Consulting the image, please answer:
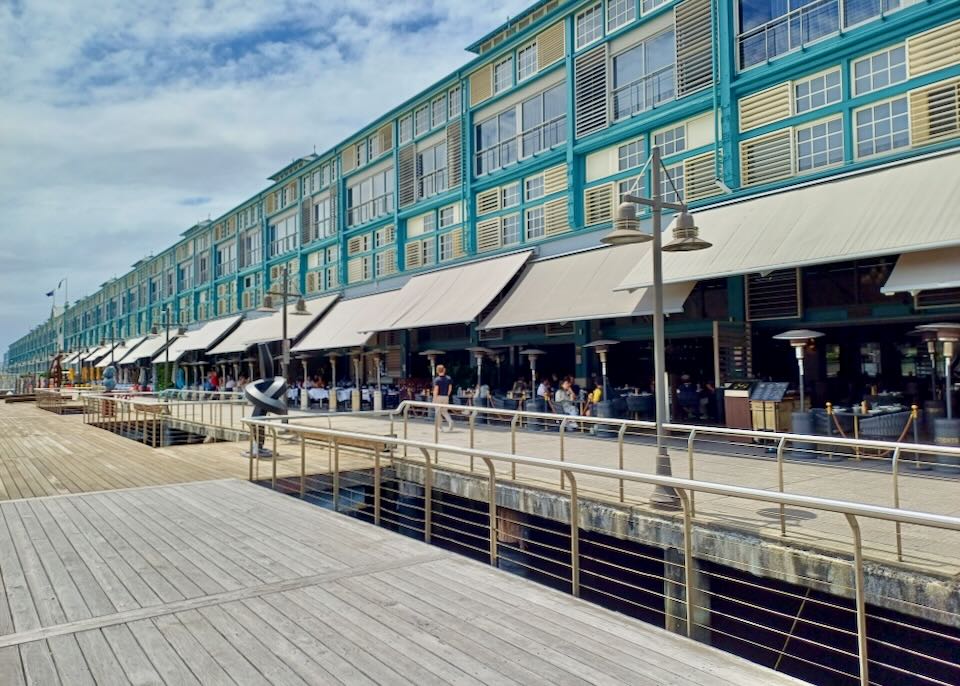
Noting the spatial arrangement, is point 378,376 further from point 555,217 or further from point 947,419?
point 947,419

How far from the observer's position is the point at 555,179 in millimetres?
20312

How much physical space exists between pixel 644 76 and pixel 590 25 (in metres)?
2.84

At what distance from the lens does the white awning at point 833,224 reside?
10781mm

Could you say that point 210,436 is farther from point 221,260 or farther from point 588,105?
point 221,260

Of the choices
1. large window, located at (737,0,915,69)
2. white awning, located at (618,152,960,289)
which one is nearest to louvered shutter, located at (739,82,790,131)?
large window, located at (737,0,915,69)

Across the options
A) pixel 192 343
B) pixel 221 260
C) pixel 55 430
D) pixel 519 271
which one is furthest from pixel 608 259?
pixel 221 260

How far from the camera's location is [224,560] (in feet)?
20.0

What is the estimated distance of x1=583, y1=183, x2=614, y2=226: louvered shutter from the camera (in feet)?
61.0

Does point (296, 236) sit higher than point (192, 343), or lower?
higher

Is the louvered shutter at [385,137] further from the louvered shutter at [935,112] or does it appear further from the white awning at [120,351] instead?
the white awning at [120,351]

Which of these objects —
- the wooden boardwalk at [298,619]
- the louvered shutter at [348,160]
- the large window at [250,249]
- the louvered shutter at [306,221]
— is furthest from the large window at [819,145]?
the large window at [250,249]

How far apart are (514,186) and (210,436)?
11659 millimetres

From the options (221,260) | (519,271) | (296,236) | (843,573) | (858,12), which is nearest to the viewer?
(843,573)

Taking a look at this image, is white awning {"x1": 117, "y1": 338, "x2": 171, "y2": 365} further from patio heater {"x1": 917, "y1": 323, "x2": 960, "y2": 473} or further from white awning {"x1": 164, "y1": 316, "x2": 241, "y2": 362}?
patio heater {"x1": 917, "y1": 323, "x2": 960, "y2": 473}
